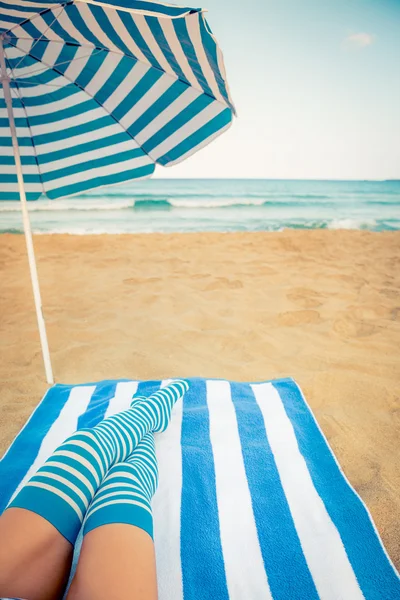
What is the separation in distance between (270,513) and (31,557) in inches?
34.1

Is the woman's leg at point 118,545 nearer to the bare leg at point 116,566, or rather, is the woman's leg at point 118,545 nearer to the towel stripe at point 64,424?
the bare leg at point 116,566

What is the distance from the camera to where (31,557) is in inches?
32.7

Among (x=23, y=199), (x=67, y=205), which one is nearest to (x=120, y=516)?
(x=23, y=199)

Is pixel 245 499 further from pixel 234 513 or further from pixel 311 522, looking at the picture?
pixel 311 522

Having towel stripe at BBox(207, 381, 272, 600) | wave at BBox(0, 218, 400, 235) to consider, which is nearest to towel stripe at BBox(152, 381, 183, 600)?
towel stripe at BBox(207, 381, 272, 600)

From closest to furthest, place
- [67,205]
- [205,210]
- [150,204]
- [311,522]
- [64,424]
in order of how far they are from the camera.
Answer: [311,522], [64,424], [67,205], [205,210], [150,204]

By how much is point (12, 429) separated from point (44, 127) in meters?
1.79

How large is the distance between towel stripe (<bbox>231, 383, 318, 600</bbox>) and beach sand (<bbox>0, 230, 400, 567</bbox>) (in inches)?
15.1

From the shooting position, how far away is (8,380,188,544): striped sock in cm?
93

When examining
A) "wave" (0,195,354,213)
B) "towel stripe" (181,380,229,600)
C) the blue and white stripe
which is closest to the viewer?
"towel stripe" (181,380,229,600)

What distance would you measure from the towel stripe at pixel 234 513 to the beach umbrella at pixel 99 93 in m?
1.25

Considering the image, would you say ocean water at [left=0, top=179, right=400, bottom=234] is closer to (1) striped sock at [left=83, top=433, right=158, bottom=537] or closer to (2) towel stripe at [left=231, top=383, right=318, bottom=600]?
(2) towel stripe at [left=231, top=383, right=318, bottom=600]

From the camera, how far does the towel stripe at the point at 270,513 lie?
3.73 ft

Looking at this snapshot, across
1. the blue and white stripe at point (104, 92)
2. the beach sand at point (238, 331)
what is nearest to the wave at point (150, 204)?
the beach sand at point (238, 331)
